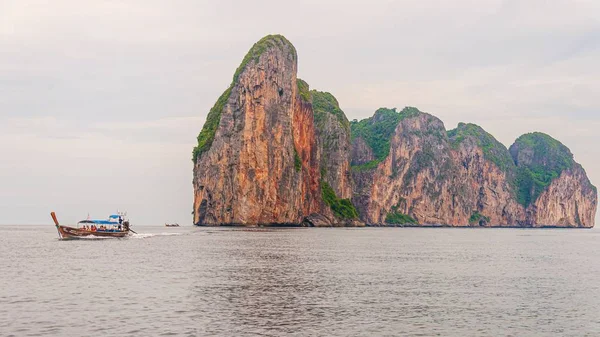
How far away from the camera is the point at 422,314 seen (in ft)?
129

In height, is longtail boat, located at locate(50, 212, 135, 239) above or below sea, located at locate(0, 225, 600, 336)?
above

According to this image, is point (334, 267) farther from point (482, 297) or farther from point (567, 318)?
point (567, 318)

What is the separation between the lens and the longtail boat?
12181 centimetres

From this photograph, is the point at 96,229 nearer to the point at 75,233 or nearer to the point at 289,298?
the point at 75,233

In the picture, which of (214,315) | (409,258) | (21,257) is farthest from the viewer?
(409,258)

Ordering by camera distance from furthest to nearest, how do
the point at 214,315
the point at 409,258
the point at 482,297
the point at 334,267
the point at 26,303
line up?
the point at 409,258, the point at 334,267, the point at 482,297, the point at 26,303, the point at 214,315

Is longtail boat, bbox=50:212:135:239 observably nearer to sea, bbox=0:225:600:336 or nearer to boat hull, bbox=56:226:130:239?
boat hull, bbox=56:226:130:239

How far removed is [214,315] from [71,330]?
8556mm

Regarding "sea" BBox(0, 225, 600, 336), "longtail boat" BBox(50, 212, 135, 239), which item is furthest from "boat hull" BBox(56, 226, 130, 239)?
"sea" BBox(0, 225, 600, 336)

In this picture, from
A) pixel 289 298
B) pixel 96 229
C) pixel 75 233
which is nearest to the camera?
pixel 289 298

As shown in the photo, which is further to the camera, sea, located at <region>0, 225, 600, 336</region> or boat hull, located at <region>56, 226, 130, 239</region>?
boat hull, located at <region>56, 226, 130, 239</region>

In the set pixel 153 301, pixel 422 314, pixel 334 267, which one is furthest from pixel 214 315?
pixel 334 267

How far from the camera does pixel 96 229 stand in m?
129

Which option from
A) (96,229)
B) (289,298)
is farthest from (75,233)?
(289,298)
